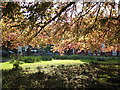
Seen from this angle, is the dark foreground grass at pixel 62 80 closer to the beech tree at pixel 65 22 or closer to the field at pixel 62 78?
the field at pixel 62 78

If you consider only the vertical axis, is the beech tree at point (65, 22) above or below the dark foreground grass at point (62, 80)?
above

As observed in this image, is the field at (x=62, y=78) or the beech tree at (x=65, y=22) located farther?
the field at (x=62, y=78)

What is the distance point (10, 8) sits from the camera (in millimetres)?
3262

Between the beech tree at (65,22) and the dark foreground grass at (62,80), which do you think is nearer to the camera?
the beech tree at (65,22)

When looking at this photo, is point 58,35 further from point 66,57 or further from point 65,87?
point 66,57

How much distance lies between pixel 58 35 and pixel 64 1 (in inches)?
65.3

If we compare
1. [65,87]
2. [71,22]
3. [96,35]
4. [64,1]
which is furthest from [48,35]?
[65,87]

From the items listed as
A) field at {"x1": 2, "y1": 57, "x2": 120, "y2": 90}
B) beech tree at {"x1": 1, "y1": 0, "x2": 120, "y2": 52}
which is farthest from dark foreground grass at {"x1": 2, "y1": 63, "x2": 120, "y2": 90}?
beech tree at {"x1": 1, "y1": 0, "x2": 120, "y2": 52}

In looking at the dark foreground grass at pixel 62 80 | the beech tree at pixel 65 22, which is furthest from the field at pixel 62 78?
the beech tree at pixel 65 22

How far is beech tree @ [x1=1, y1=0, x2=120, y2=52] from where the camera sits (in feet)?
11.7

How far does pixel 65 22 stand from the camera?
5.40m

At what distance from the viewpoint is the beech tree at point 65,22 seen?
358cm

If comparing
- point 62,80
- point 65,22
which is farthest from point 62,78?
point 65,22

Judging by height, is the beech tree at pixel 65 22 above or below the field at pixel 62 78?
above
